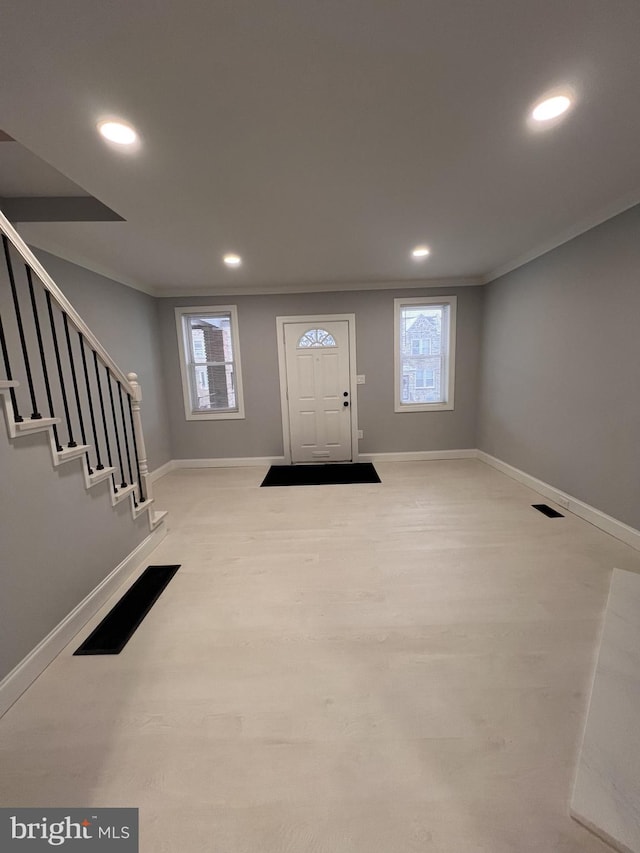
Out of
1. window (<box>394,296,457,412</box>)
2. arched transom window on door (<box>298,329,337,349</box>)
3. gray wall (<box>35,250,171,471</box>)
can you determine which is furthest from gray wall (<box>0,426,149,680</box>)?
window (<box>394,296,457,412</box>)

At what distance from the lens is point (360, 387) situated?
4.63m

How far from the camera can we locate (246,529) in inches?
112

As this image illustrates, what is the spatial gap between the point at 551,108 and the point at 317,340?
3294 mm

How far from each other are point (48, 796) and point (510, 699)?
5.61 feet

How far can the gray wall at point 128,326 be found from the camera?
3004mm

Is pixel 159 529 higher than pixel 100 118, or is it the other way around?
pixel 100 118

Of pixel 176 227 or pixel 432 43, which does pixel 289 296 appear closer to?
pixel 176 227

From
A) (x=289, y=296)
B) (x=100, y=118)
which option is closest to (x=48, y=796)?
(x=100, y=118)

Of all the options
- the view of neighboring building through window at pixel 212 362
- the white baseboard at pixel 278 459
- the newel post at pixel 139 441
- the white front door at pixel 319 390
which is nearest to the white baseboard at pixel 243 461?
the white baseboard at pixel 278 459

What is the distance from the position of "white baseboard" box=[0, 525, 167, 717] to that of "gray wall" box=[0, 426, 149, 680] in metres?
0.03

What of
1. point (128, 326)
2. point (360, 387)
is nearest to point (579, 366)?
point (360, 387)

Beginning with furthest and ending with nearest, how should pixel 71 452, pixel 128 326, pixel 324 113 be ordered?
pixel 128 326 < pixel 71 452 < pixel 324 113

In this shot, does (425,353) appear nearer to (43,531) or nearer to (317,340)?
(317,340)

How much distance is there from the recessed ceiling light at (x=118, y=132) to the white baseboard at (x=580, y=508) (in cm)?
407
